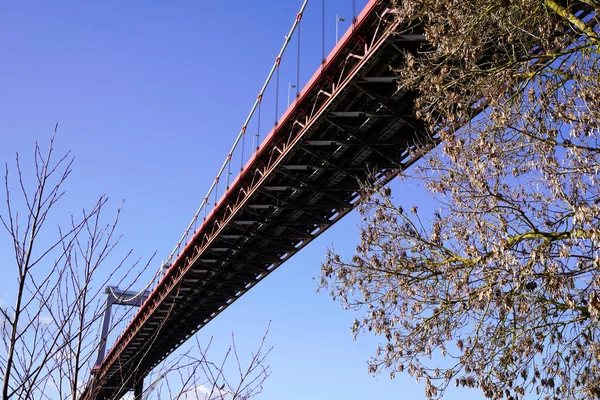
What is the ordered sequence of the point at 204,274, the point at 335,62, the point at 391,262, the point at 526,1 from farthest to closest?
the point at 204,274 → the point at 335,62 → the point at 391,262 → the point at 526,1

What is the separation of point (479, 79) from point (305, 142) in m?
10.6

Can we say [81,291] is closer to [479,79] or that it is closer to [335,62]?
[479,79]

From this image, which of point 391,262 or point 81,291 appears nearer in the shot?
point 81,291

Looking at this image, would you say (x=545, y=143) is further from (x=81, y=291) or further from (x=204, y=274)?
(x=204, y=274)

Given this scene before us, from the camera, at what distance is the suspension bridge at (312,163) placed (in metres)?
15.1

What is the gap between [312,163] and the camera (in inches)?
840

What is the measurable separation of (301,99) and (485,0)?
32.7 ft

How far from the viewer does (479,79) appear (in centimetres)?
858

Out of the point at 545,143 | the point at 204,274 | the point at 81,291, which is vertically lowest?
the point at 81,291

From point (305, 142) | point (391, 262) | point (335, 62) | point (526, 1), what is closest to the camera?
point (526, 1)

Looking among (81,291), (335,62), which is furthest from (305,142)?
(81,291)

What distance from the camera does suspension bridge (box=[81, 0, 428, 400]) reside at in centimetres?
1505

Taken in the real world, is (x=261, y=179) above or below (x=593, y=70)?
above

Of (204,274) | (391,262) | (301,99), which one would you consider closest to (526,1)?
(391,262)
